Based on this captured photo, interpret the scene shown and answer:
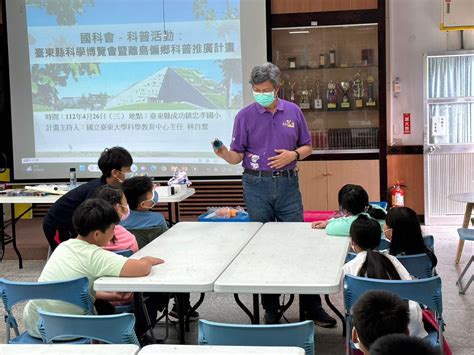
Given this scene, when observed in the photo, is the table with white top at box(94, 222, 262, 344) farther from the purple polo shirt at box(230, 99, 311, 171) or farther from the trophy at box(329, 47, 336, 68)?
the trophy at box(329, 47, 336, 68)

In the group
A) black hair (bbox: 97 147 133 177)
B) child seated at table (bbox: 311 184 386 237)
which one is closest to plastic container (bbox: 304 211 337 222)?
child seated at table (bbox: 311 184 386 237)

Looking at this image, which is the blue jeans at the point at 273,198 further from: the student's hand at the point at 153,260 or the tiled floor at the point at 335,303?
the student's hand at the point at 153,260

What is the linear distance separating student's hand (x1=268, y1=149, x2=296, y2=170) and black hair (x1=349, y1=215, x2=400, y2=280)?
3.56 feet

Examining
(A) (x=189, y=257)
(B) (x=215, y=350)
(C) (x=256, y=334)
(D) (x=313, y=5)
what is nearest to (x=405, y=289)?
(C) (x=256, y=334)

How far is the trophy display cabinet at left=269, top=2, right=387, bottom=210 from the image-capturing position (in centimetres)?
752

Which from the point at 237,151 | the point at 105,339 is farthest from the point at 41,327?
the point at 237,151

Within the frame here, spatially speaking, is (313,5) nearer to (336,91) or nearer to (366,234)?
(336,91)

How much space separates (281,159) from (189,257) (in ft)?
4.40

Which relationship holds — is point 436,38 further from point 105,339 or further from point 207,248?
point 105,339

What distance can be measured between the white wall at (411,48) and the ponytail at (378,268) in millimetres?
5032

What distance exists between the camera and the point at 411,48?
26.4 ft

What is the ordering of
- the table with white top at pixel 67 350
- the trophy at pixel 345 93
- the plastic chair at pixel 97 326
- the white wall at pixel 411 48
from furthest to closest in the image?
the white wall at pixel 411 48 → the trophy at pixel 345 93 → the plastic chair at pixel 97 326 → the table with white top at pixel 67 350

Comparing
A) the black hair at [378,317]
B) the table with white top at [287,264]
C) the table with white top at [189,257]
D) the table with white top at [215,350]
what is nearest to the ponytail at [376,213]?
the table with white top at [287,264]

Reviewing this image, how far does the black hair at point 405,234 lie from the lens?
3.76 metres
